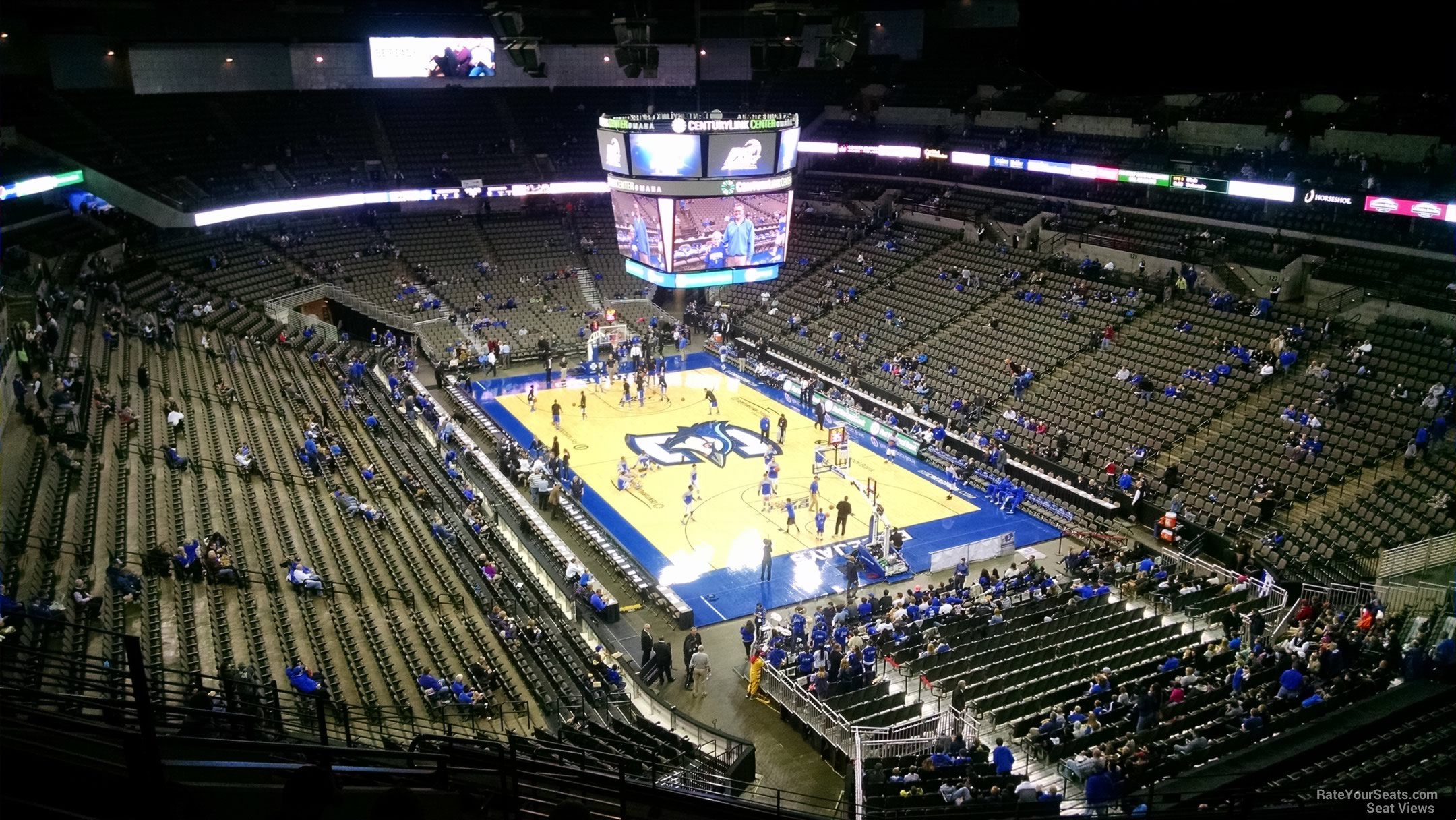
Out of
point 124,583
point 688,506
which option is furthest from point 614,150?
point 124,583

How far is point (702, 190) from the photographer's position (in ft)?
83.0

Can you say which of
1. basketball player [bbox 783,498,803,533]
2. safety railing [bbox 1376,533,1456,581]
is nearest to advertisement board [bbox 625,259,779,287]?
basketball player [bbox 783,498,803,533]

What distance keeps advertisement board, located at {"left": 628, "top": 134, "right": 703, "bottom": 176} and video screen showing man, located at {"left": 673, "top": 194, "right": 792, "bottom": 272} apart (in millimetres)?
888

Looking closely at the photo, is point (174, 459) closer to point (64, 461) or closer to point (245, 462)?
point (245, 462)

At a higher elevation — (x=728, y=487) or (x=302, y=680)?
(x=302, y=680)

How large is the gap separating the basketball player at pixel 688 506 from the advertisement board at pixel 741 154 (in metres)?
8.52

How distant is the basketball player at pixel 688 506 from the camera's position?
80.2 feet

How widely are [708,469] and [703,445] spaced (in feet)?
6.15

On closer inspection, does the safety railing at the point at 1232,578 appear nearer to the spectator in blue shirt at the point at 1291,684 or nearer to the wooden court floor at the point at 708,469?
the spectator in blue shirt at the point at 1291,684

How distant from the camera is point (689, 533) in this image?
77.7ft

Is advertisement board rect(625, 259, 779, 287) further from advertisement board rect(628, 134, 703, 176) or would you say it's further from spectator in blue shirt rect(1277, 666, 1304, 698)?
spectator in blue shirt rect(1277, 666, 1304, 698)

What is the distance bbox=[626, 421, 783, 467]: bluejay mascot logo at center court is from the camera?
2838 centimetres

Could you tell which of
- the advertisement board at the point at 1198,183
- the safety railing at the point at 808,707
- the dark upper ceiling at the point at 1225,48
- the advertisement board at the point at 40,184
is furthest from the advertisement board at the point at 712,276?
the advertisement board at the point at 40,184

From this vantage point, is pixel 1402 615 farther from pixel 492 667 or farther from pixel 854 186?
pixel 854 186
